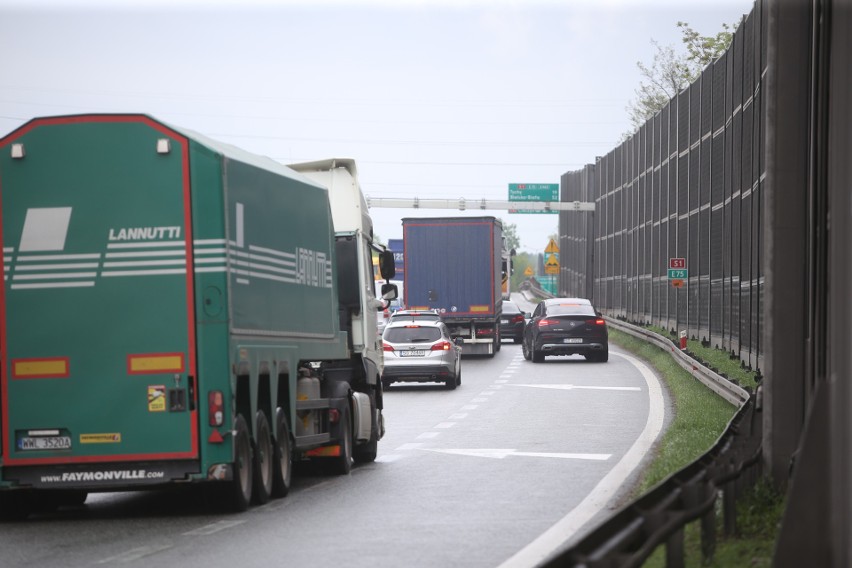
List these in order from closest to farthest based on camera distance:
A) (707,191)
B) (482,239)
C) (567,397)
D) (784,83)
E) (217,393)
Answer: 1. (784,83)
2. (217,393)
3. (567,397)
4. (707,191)
5. (482,239)

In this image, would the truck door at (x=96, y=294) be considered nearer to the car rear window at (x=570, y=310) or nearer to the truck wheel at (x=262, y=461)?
the truck wheel at (x=262, y=461)

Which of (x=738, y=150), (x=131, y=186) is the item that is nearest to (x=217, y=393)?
(x=131, y=186)

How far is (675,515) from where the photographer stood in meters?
7.67

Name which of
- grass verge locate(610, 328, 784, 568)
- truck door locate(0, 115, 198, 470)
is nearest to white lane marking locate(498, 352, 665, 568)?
grass verge locate(610, 328, 784, 568)

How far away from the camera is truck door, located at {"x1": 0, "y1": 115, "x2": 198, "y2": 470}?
41.6 ft

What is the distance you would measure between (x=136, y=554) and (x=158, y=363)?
2.25 m

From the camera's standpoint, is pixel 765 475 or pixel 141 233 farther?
pixel 141 233

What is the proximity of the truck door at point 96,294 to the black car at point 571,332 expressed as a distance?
30.6 meters

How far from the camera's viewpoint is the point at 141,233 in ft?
42.0

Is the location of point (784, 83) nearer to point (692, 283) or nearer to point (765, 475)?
point (765, 475)

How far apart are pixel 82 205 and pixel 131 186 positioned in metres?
0.43

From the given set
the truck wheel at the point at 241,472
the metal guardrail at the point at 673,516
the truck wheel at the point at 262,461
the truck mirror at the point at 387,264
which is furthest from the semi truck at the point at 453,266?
the metal guardrail at the point at 673,516

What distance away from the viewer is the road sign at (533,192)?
100438mm

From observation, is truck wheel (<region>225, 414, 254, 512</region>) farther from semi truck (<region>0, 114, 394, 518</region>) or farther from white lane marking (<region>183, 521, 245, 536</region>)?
white lane marking (<region>183, 521, 245, 536</region>)
